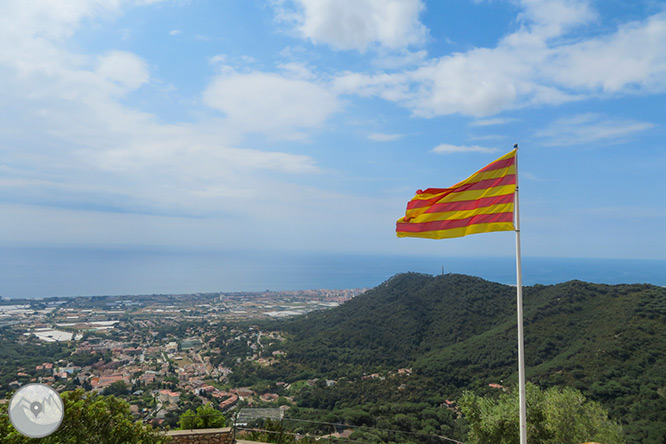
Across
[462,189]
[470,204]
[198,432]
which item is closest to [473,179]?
[462,189]

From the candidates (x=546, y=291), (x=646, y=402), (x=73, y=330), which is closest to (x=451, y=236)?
(x=646, y=402)

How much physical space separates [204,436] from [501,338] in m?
23.5

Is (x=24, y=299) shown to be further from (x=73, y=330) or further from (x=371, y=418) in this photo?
(x=371, y=418)

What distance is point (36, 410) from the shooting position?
11.4 ft

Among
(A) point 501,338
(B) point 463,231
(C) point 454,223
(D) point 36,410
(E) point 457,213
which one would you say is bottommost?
(A) point 501,338

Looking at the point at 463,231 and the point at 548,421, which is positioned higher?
the point at 463,231

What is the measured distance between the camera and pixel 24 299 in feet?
157

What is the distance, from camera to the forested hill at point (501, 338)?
1534 cm

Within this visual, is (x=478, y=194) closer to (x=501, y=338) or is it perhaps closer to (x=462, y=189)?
(x=462, y=189)

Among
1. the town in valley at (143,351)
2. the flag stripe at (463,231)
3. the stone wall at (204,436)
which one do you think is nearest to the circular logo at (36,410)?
the town in valley at (143,351)

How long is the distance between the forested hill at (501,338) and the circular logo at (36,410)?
1407 cm

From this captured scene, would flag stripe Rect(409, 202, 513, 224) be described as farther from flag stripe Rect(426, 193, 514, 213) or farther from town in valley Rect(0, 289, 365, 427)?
town in valley Rect(0, 289, 365, 427)

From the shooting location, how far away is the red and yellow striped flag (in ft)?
13.8

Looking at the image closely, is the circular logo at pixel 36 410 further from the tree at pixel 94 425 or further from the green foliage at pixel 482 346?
the green foliage at pixel 482 346
